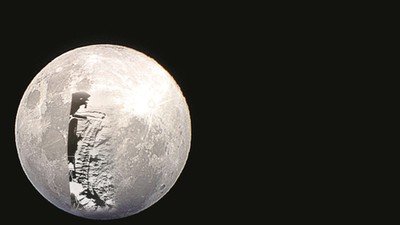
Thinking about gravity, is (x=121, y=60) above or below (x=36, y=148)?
above

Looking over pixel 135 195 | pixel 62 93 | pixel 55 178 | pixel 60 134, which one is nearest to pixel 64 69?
pixel 62 93

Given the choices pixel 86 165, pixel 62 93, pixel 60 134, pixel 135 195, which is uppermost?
pixel 62 93

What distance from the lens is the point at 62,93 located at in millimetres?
4285

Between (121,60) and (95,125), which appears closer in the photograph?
(95,125)

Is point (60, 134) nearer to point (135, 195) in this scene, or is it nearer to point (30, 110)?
point (30, 110)

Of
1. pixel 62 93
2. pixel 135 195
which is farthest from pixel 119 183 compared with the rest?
pixel 62 93

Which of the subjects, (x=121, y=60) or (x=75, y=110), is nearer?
(x=75, y=110)

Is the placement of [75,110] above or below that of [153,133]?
above

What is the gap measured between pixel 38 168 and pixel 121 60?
3.53 feet

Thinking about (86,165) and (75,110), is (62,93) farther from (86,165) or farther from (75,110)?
(86,165)

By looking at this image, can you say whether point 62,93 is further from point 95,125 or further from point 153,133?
point 153,133

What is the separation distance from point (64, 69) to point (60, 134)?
566 millimetres

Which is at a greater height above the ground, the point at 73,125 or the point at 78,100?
the point at 78,100

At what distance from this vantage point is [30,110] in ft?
14.5
